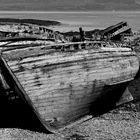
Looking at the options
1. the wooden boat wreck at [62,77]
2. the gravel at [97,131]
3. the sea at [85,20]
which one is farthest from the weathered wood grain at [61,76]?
the sea at [85,20]

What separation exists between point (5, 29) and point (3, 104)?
2.89m

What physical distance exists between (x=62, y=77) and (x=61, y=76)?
0.05 m

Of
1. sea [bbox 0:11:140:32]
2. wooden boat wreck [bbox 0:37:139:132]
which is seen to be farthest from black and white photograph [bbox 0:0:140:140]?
sea [bbox 0:11:140:32]

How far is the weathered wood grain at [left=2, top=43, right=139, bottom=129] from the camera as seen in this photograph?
13.1 meters

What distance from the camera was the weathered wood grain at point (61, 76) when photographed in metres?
13.1

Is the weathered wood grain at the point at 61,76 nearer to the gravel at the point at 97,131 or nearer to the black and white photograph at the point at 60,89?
the black and white photograph at the point at 60,89

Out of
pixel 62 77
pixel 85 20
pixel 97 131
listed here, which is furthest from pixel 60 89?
pixel 85 20

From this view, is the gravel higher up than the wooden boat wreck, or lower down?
lower down

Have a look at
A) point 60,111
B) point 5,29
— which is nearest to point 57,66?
point 60,111

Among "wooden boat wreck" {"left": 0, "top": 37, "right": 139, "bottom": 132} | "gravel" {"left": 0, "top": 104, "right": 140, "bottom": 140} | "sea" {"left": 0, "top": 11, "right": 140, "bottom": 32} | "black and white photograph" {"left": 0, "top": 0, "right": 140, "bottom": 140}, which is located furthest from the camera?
"sea" {"left": 0, "top": 11, "right": 140, "bottom": 32}

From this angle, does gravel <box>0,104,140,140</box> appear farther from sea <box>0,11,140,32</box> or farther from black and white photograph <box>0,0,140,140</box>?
sea <box>0,11,140,32</box>

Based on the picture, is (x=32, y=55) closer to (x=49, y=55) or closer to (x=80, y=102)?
(x=49, y=55)

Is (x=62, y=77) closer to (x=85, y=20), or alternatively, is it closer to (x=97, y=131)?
(x=97, y=131)

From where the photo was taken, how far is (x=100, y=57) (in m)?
15.2
